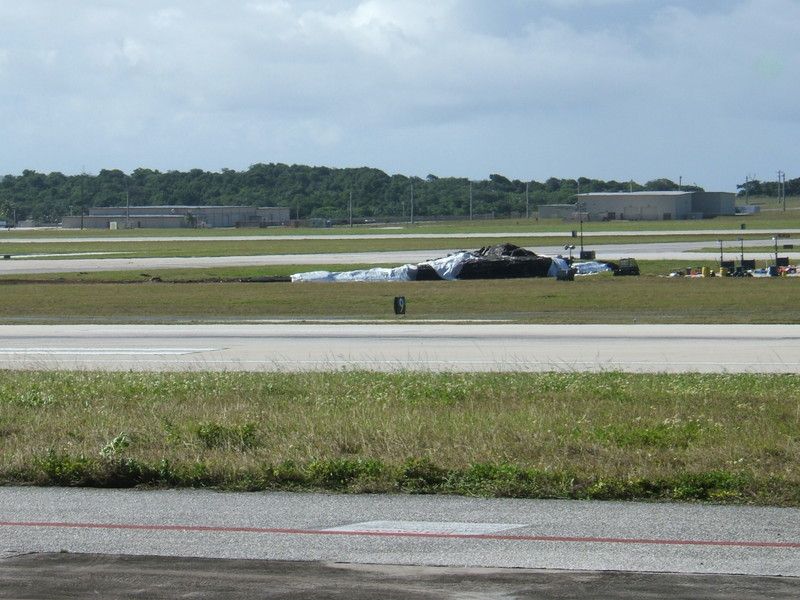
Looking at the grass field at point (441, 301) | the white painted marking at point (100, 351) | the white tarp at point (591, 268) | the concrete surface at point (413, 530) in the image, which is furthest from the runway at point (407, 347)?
the white tarp at point (591, 268)

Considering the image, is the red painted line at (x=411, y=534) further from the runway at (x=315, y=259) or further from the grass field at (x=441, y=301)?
the runway at (x=315, y=259)

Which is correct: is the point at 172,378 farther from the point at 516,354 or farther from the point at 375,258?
the point at 375,258

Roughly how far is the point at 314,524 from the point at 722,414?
7.11 m

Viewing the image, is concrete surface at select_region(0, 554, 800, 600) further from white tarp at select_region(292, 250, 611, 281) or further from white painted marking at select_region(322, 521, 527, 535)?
white tarp at select_region(292, 250, 611, 281)

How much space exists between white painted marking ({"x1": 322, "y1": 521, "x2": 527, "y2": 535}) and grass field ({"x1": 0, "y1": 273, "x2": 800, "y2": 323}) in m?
27.1

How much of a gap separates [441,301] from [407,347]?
17.3 metres

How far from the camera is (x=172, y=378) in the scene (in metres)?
20.6

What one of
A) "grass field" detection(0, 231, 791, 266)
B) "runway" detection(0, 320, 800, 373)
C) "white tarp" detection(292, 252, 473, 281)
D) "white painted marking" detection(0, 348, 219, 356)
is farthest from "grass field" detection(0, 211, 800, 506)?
"grass field" detection(0, 231, 791, 266)

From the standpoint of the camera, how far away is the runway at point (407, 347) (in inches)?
995

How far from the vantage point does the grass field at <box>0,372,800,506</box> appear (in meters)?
11.5

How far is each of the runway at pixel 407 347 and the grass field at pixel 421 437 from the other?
19.7ft

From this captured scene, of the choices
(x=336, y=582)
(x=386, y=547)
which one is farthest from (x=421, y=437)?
(x=336, y=582)

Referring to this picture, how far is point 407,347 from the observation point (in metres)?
29.2

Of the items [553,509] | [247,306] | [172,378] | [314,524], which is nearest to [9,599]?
[314,524]
